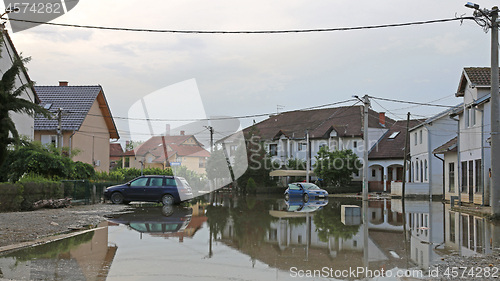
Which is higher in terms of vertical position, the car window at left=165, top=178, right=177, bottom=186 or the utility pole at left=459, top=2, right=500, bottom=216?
the utility pole at left=459, top=2, right=500, bottom=216

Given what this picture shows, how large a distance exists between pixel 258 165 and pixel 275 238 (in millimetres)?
40525

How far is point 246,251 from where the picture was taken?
10.4m

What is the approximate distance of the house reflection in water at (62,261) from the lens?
7.47m

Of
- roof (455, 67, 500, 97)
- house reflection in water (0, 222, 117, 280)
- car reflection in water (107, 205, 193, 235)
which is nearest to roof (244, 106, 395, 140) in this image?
roof (455, 67, 500, 97)

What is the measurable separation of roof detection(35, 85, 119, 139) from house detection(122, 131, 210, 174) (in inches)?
1232

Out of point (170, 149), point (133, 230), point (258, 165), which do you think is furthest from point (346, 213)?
point (170, 149)

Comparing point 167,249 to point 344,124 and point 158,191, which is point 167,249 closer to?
point 158,191

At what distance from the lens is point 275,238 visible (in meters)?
12.4

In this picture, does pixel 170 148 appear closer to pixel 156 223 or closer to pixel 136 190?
pixel 136 190

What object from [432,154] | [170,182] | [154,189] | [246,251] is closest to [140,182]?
[154,189]

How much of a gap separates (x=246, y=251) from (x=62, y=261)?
12.5ft

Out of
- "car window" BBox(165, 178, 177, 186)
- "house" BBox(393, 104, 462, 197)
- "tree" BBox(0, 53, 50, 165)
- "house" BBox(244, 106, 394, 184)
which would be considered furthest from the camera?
"house" BBox(244, 106, 394, 184)

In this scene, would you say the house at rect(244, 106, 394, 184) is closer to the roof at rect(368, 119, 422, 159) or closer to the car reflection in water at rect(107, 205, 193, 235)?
the roof at rect(368, 119, 422, 159)

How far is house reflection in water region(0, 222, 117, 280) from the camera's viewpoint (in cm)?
747
